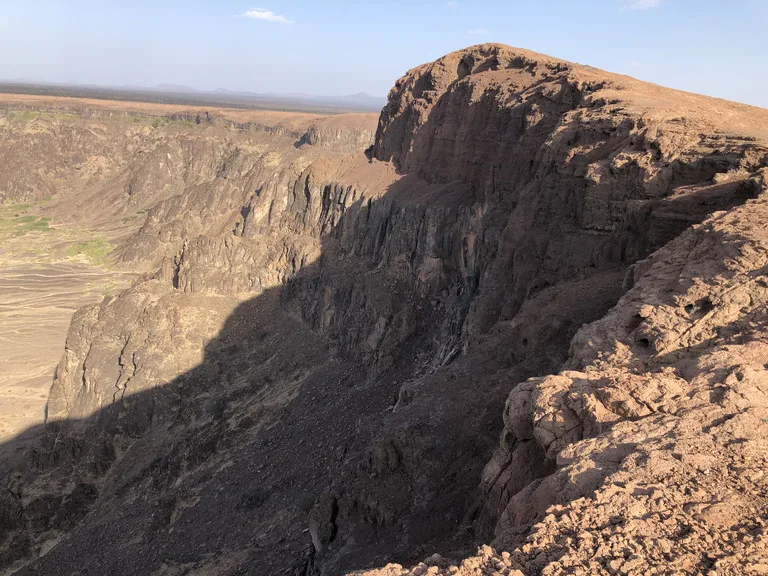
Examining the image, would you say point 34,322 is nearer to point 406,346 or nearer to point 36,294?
point 36,294

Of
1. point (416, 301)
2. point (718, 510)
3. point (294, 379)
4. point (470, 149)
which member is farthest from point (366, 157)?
point (718, 510)

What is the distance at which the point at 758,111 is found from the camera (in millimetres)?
24969

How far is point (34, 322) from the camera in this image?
1997 inches

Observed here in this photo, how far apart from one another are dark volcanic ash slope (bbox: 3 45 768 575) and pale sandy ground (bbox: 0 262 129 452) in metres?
3.62

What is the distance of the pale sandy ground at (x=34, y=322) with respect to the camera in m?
38.8

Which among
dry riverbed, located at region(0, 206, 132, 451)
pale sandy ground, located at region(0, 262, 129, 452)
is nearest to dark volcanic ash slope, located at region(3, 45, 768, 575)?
pale sandy ground, located at region(0, 262, 129, 452)

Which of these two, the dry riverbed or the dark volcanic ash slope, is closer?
the dark volcanic ash slope

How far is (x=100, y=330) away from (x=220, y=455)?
54.1ft

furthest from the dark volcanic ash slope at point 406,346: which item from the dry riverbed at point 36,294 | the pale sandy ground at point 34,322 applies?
the dry riverbed at point 36,294

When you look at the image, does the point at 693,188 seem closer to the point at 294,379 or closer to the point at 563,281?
the point at 563,281

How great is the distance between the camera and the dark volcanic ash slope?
1166cm

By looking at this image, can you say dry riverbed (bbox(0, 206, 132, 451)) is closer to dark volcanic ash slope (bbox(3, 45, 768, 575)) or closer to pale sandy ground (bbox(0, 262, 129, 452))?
pale sandy ground (bbox(0, 262, 129, 452))

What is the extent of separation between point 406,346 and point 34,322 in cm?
3832

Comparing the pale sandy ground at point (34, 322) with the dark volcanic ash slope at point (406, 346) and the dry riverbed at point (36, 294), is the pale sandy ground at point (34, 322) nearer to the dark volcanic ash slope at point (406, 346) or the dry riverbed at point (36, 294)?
the dry riverbed at point (36, 294)
